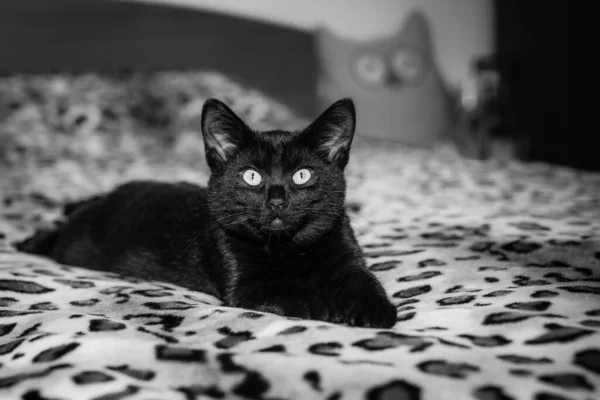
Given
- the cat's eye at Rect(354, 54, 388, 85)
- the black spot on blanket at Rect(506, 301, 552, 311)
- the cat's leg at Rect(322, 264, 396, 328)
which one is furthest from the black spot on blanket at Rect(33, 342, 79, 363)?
the cat's eye at Rect(354, 54, 388, 85)

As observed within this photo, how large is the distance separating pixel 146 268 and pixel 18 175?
45.8 inches

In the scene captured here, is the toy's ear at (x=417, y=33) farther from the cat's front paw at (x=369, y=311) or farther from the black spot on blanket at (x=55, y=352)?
the black spot on blanket at (x=55, y=352)

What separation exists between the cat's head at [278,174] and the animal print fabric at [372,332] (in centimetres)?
21

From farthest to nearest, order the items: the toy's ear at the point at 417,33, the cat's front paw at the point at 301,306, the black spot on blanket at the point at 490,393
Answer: the toy's ear at the point at 417,33, the cat's front paw at the point at 301,306, the black spot on blanket at the point at 490,393

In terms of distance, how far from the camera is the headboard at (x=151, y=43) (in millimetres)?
3275

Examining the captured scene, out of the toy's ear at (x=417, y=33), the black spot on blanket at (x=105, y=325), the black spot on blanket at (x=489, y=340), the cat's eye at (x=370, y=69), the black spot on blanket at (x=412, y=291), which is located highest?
the toy's ear at (x=417, y=33)

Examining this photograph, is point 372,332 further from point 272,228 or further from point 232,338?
point 272,228

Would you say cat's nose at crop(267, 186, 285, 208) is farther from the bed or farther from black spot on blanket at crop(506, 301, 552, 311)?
black spot on blanket at crop(506, 301, 552, 311)

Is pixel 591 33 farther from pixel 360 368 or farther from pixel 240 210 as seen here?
pixel 360 368

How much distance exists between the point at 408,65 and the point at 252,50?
1265 millimetres

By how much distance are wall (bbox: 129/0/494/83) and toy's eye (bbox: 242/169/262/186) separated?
3.04 metres

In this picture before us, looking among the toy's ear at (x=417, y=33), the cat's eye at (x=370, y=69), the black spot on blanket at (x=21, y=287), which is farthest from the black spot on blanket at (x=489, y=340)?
the toy's ear at (x=417, y=33)

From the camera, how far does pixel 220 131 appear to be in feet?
4.08

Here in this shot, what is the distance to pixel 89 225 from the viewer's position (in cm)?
162
